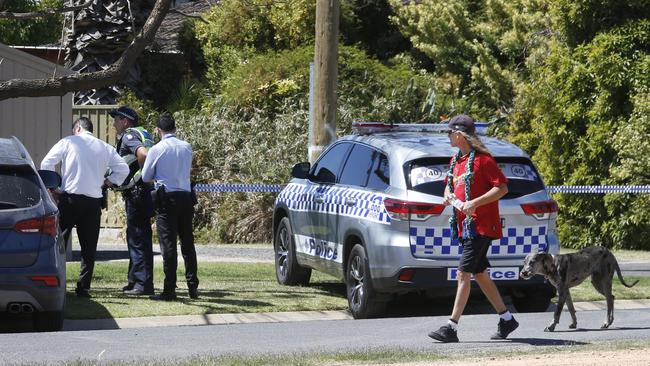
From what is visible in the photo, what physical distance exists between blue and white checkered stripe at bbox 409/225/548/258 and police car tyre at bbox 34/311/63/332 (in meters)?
3.15

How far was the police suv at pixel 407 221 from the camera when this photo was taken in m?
11.3

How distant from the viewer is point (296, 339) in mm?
10180

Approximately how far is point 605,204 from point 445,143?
8.72 metres

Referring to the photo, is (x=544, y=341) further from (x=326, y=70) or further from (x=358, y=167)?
(x=326, y=70)

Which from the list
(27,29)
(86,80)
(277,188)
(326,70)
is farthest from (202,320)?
(27,29)

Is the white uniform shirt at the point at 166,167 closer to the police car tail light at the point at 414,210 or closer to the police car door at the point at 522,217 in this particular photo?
the police car tail light at the point at 414,210

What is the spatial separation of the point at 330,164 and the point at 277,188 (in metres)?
6.84

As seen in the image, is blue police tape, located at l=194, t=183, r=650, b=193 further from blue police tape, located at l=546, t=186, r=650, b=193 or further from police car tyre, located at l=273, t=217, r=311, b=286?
police car tyre, located at l=273, t=217, r=311, b=286

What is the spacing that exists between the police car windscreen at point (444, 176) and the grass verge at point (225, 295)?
1741 millimetres

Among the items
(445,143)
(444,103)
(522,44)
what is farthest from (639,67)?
(445,143)

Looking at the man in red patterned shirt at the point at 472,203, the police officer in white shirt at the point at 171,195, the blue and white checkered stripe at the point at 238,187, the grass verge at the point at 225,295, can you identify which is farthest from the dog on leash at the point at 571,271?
the blue and white checkered stripe at the point at 238,187

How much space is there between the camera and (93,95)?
2609 cm

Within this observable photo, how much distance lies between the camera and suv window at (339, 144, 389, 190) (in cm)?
1194

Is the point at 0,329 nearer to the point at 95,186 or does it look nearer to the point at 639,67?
the point at 95,186
